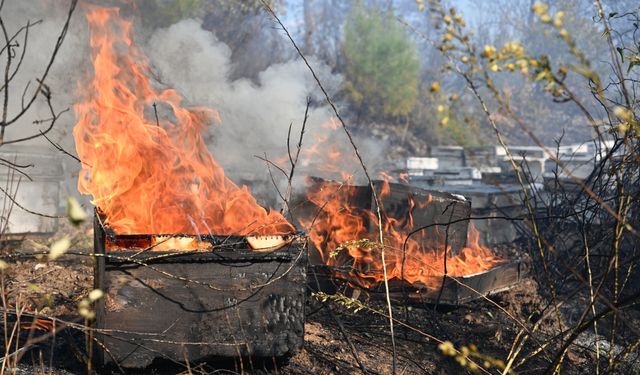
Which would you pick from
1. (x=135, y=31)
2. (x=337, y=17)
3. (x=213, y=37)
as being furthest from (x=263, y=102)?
(x=337, y=17)

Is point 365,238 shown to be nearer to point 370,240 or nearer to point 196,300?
point 370,240

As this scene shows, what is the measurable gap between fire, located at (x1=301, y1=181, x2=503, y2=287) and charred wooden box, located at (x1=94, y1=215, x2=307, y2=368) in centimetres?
212

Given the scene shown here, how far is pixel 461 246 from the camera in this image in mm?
6777

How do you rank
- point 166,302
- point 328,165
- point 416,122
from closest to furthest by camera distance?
point 166,302
point 328,165
point 416,122

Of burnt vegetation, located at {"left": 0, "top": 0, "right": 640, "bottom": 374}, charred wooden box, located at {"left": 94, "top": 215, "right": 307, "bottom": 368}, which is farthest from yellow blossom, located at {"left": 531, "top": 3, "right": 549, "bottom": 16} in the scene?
charred wooden box, located at {"left": 94, "top": 215, "right": 307, "bottom": 368}

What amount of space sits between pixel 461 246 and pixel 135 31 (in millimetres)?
11940

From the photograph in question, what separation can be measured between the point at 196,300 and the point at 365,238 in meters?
2.57

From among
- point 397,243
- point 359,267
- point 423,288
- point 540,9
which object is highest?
point 540,9

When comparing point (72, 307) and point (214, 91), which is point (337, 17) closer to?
point (214, 91)

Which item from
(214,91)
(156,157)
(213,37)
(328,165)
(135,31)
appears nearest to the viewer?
(156,157)

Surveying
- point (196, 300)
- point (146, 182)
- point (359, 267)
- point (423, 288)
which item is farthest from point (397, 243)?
point (196, 300)

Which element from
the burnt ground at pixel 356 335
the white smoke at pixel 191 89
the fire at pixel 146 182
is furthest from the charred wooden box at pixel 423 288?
the white smoke at pixel 191 89

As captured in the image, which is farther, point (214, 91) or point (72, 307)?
point (214, 91)

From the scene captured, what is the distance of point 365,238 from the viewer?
A: 19.4 feet
